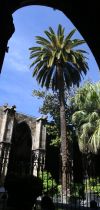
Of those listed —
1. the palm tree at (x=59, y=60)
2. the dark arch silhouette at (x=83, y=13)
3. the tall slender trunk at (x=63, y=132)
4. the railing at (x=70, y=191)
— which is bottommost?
the railing at (x=70, y=191)

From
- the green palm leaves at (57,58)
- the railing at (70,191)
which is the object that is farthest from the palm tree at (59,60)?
the railing at (70,191)

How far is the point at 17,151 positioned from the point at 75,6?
2574 centimetres

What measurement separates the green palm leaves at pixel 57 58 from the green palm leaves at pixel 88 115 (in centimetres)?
384

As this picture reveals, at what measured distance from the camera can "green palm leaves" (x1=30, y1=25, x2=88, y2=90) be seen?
24.7m

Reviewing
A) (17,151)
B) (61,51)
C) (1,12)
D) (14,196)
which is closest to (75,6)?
(1,12)

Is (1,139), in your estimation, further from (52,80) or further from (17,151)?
(52,80)

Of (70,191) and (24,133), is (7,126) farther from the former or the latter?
(70,191)

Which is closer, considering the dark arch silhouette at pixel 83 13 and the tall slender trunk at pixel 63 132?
the dark arch silhouette at pixel 83 13

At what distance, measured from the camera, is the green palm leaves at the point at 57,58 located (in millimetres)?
24688

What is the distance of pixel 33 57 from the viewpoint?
26328 millimetres

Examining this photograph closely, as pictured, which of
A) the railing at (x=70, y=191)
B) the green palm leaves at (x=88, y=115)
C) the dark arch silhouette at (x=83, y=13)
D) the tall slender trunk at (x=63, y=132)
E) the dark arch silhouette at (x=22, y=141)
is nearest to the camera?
the dark arch silhouette at (x=83, y=13)

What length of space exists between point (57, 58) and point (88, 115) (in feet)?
19.5

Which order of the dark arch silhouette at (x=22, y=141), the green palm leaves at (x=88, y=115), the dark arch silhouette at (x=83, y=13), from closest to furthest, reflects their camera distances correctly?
the dark arch silhouette at (x=83, y=13)
the green palm leaves at (x=88, y=115)
the dark arch silhouette at (x=22, y=141)

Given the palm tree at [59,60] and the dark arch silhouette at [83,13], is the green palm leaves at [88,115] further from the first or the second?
the dark arch silhouette at [83,13]
